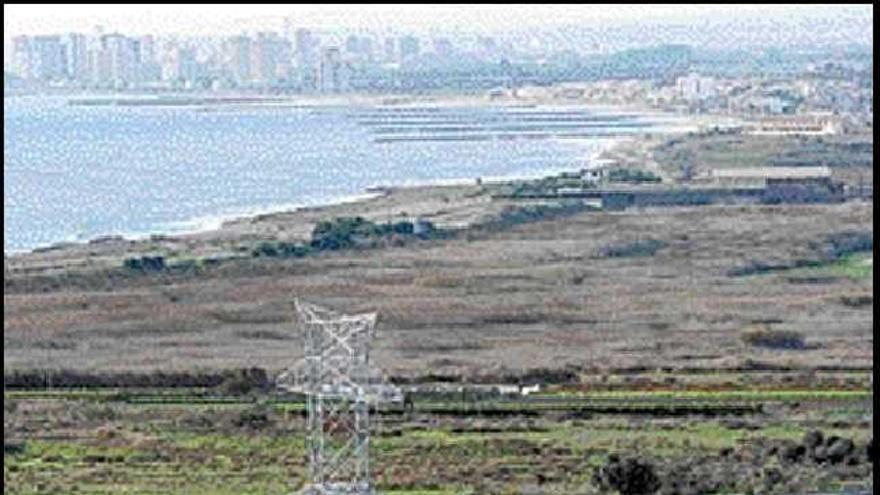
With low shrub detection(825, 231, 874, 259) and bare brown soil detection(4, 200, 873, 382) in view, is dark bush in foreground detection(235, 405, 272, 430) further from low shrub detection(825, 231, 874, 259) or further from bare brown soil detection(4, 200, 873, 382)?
low shrub detection(825, 231, 874, 259)

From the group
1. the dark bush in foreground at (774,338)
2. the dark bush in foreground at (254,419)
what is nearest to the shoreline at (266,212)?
the dark bush in foreground at (774,338)

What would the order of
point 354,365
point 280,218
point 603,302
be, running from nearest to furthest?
point 354,365, point 603,302, point 280,218

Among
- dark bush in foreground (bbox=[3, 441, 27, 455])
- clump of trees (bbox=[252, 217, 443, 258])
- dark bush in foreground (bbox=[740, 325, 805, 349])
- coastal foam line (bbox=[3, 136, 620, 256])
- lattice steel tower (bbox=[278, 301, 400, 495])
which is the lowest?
coastal foam line (bbox=[3, 136, 620, 256])

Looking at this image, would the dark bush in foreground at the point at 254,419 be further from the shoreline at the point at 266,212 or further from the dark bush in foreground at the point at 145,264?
the shoreline at the point at 266,212

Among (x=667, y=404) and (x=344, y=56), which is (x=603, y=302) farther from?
(x=344, y=56)

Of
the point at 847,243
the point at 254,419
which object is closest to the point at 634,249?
the point at 847,243

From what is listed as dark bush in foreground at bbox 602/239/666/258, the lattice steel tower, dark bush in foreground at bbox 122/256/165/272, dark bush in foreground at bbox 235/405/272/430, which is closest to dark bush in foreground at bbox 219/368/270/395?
dark bush in foreground at bbox 235/405/272/430

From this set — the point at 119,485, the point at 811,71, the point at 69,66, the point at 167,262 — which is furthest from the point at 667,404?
the point at 69,66
